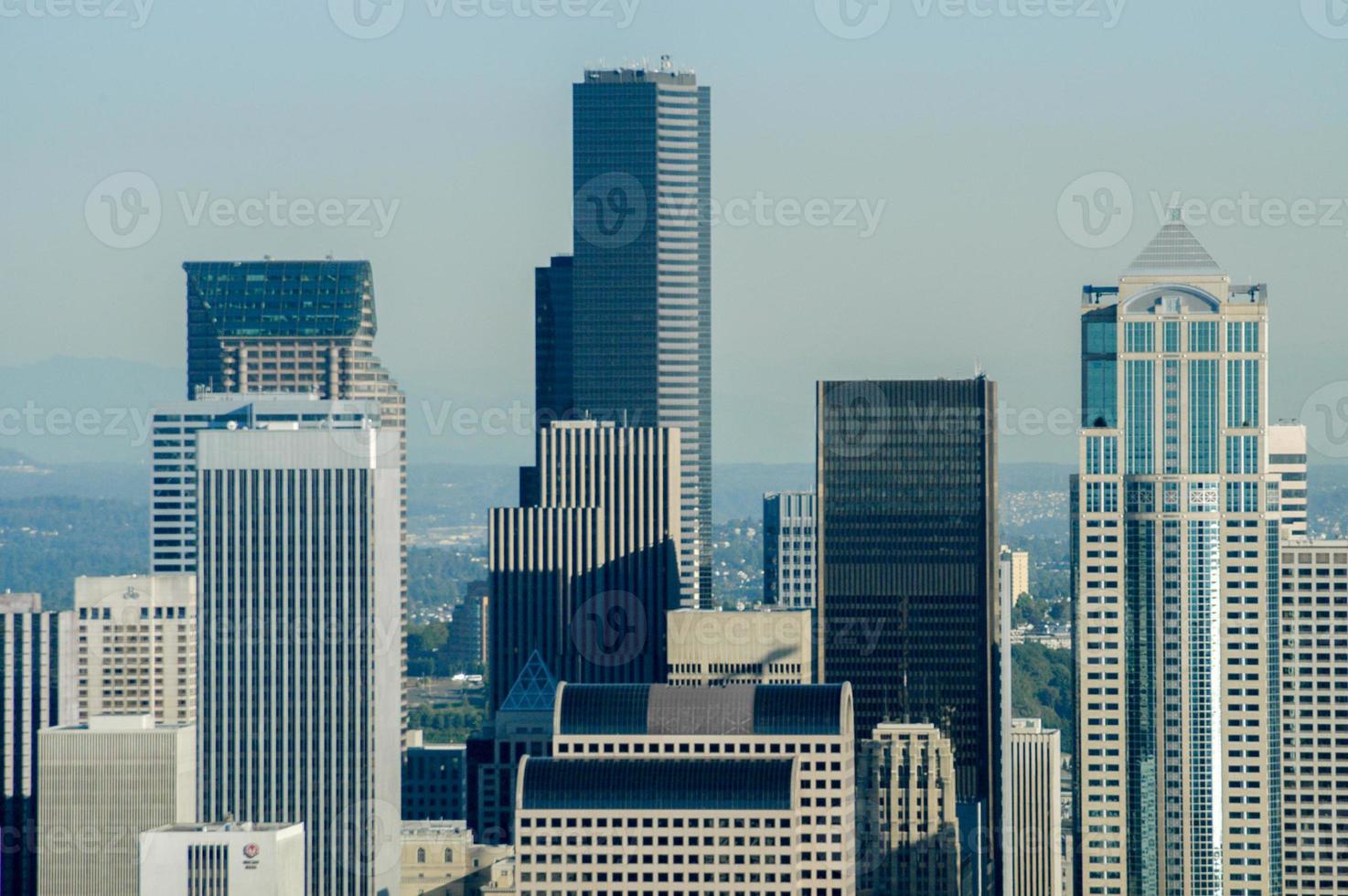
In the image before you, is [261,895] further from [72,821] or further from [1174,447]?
[1174,447]

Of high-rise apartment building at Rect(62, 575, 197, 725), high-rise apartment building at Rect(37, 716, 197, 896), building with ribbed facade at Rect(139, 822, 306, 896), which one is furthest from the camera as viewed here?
high-rise apartment building at Rect(62, 575, 197, 725)

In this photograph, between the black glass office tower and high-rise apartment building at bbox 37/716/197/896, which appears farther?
the black glass office tower

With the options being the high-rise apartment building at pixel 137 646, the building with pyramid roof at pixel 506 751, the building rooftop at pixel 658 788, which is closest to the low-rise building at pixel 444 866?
the building with pyramid roof at pixel 506 751

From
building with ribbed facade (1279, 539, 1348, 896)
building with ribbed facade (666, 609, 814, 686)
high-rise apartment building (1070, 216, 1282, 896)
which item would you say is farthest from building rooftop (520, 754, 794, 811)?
building with ribbed facade (1279, 539, 1348, 896)

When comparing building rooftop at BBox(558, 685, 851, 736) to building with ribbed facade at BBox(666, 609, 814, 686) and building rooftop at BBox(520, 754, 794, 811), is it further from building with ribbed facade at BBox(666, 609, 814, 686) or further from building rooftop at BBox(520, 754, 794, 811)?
building with ribbed facade at BBox(666, 609, 814, 686)

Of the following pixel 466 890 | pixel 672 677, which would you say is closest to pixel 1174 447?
pixel 672 677

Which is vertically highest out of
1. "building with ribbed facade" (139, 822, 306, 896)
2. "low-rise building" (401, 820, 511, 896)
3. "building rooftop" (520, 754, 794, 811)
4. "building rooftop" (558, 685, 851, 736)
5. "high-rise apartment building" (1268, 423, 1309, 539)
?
"high-rise apartment building" (1268, 423, 1309, 539)

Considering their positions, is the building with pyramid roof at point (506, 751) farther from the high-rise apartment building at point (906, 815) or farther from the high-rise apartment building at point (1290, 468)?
the high-rise apartment building at point (1290, 468)
